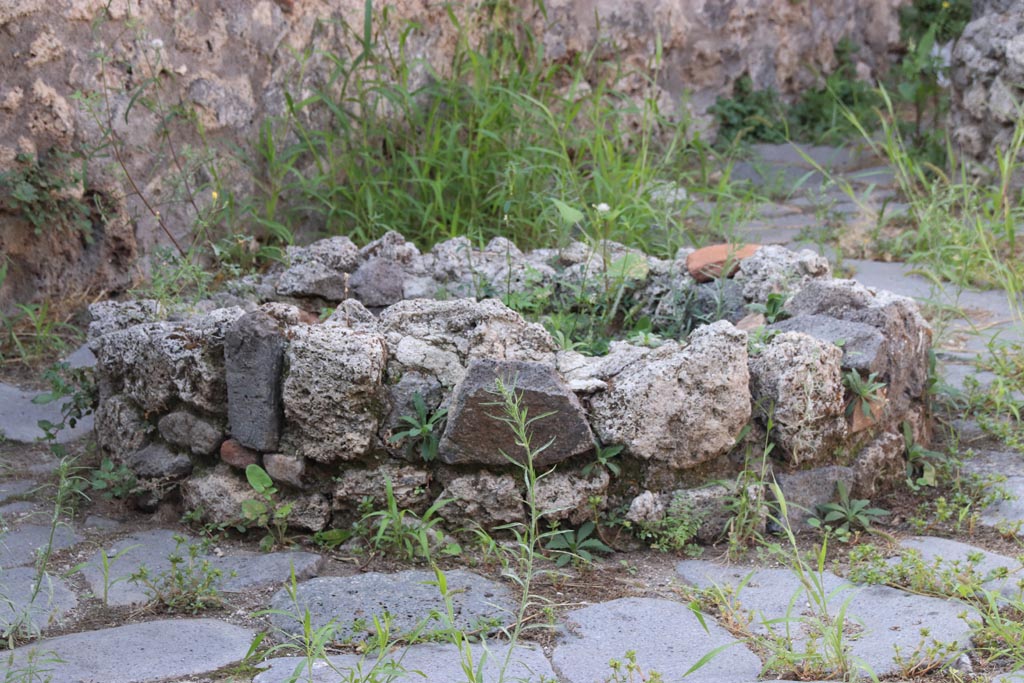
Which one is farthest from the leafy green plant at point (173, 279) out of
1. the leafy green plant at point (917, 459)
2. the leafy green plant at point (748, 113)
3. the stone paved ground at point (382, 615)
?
the leafy green plant at point (748, 113)

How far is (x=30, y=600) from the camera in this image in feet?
7.59

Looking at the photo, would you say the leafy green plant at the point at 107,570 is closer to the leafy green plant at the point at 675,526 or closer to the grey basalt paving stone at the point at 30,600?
the grey basalt paving stone at the point at 30,600

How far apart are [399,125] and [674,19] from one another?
2.59 m

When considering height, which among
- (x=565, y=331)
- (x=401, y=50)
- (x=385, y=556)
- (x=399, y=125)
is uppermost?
(x=401, y=50)

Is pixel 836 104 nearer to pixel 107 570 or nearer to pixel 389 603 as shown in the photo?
pixel 389 603

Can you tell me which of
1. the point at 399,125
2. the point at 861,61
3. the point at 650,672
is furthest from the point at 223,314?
the point at 861,61

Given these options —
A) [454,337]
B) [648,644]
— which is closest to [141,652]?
[648,644]

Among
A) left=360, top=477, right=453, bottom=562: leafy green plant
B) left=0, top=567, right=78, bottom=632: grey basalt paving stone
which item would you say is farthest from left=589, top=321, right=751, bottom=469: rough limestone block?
left=0, top=567, right=78, bottom=632: grey basalt paving stone

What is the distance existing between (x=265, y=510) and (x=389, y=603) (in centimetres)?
54

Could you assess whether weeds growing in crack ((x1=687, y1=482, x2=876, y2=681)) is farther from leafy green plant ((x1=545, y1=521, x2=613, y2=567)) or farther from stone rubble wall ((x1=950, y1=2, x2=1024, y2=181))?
stone rubble wall ((x1=950, y1=2, x2=1024, y2=181))

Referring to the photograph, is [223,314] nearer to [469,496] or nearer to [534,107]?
[469,496]

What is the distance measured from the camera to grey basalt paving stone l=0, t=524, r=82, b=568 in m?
2.64

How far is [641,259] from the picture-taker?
12.1 feet

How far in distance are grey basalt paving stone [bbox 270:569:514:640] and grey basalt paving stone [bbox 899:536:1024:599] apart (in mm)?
1040
